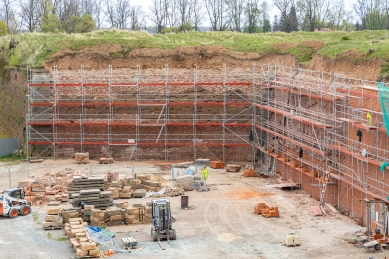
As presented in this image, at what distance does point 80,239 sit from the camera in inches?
1008

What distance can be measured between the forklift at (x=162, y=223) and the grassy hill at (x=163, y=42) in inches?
741

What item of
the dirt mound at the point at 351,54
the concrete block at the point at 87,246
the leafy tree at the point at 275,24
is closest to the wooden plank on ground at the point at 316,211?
the concrete block at the point at 87,246

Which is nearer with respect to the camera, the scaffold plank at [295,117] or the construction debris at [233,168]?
the scaffold plank at [295,117]

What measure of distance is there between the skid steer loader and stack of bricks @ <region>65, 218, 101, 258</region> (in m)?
3.57

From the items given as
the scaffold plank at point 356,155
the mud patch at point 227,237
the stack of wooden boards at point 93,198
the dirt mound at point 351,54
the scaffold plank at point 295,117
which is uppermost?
the dirt mound at point 351,54

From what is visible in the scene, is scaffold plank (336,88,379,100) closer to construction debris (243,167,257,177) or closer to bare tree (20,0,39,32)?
construction debris (243,167,257,177)

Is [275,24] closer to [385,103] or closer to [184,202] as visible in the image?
[184,202]

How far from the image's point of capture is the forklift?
2677 centimetres

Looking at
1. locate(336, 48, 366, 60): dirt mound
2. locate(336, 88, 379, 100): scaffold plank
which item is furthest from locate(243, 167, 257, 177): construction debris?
locate(336, 88, 379, 100): scaffold plank

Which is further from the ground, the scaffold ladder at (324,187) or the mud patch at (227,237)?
the scaffold ladder at (324,187)

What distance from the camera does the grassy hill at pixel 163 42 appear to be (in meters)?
45.8

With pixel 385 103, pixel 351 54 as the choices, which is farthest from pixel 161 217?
pixel 351 54

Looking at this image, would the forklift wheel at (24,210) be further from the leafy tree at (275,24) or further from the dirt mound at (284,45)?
the leafy tree at (275,24)

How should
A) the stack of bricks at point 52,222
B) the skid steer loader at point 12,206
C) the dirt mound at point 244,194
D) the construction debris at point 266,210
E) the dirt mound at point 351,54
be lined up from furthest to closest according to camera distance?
the dirt mound at point 351,54, the dirt mound at point 244,194, the skid steer loader at point 12,206, the construction debris at point 266,210, the stack of bricks at point 52,222
